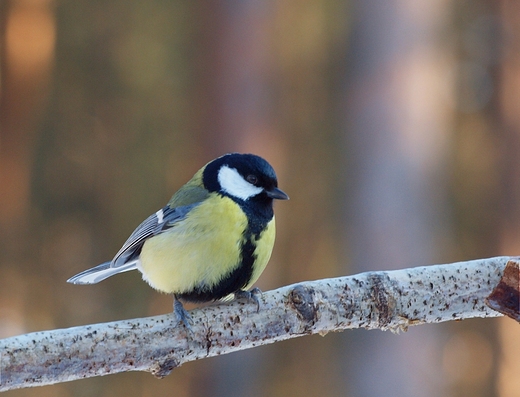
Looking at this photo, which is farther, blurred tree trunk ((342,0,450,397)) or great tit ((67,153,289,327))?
blurred tree trunk ((342,0,450,397))

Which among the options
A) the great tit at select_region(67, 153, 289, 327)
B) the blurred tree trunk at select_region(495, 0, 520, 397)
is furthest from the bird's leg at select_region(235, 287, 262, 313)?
the blurred tree trunk at select_region(495, 0, 520, 397)

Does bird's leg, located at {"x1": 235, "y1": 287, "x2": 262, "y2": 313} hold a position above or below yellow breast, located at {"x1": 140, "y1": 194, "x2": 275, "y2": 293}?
below

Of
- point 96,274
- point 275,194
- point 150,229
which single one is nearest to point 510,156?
point 275,194

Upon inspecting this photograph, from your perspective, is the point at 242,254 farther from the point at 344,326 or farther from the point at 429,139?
the point at 429,139

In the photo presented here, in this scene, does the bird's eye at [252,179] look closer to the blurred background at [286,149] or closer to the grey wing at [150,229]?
the grey wing at [150,229]

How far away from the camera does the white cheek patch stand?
5.89 feet

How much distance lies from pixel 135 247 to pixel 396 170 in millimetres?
1930

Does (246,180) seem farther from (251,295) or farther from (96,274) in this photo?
(96,274)

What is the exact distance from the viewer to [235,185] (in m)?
1.83

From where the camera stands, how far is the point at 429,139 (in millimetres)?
3465

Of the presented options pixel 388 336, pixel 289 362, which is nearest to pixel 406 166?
pixel 388 336

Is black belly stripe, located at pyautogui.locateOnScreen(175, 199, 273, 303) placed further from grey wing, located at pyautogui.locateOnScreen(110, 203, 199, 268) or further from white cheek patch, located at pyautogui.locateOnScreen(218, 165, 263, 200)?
grey wing, located at pyautogui.locateOnScreen(110, 203, 199, 268)

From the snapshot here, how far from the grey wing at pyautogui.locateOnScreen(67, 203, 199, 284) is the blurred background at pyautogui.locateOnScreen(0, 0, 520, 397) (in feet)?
5.47

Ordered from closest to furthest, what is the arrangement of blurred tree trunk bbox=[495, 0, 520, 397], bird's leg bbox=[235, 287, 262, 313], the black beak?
bird's leg bbox=[235, 287, 262, 313] < the black beak < blurred tree trunk bbox=[495, 0, 520, 397]
